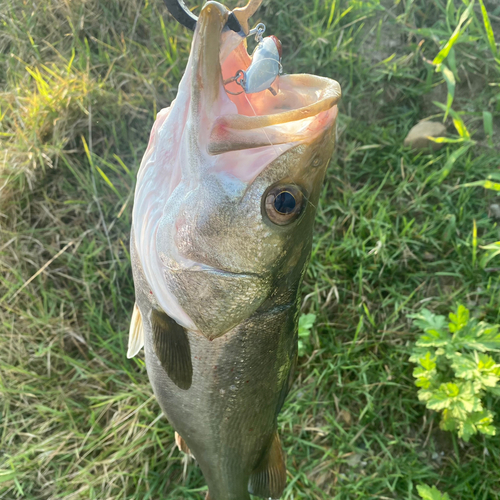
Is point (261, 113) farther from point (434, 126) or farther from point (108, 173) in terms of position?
point (434, 126)

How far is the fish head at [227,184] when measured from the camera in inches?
46.8

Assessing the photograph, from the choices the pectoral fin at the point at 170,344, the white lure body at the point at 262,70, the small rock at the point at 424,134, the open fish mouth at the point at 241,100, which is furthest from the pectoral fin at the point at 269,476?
the small rock at the point at 424,134

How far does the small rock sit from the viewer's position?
2.91m

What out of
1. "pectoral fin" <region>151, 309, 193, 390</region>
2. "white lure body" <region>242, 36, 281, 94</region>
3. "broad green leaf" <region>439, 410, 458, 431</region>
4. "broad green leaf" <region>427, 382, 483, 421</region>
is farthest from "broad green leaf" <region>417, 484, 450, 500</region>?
"white lure body" <region>242, 36, 281, 94</region>

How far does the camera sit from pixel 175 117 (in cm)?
129

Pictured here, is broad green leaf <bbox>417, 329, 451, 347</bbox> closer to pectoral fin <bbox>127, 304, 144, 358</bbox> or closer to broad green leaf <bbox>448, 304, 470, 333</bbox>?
broad green leaf <bbox>448, 304, 470, 333</bbox>

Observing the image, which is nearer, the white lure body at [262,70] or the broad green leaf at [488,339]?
the white lure body at [262,70]

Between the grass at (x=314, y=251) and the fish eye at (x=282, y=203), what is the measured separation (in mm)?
1607

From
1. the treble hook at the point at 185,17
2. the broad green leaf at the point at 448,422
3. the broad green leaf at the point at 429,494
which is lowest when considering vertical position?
the broad green leaf at the point at 429,494

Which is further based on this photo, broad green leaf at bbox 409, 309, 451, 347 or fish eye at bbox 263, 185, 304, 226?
broad green leaf at bbox 409, 309, 451, 347

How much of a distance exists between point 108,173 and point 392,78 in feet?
7.39

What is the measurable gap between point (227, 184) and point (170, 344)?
2.15 ft

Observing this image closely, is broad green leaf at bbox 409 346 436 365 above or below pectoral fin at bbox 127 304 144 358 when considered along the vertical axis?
below

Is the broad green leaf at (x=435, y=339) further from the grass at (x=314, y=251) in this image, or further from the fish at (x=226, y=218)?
the fish at (x=226, y=218)
